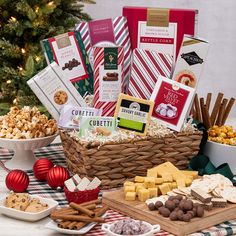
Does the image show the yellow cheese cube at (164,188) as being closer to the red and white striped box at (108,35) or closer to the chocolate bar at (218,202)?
the chocolate bar at (218,202)

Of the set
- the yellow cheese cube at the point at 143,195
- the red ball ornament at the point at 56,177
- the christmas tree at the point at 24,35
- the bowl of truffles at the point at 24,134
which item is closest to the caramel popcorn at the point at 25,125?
the bowl of truffles at the point at 24,134

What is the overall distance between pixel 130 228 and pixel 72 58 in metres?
0.94

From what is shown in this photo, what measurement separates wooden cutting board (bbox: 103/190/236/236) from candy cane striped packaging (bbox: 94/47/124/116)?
1.50 ft

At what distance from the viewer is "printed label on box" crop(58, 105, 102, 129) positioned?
91.7 inches

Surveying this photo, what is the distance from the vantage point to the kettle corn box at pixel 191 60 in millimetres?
2373

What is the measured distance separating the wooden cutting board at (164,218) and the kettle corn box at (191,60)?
557 millimetres

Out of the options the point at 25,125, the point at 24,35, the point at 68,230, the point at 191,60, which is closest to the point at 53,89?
the point at 25,125

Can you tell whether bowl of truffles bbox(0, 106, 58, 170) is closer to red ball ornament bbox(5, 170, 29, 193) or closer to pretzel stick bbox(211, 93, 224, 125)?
red ball ornament bbox(5, 170, 29, 193)

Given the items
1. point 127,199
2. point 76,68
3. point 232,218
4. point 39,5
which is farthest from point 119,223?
point 39,5

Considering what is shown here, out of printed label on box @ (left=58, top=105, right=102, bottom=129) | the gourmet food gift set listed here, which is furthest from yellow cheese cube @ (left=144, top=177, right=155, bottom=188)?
printed label on box @ (left=58, top=105, right=102, bottom=129)

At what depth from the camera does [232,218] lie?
1978mm

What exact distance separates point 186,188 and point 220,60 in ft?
12.0

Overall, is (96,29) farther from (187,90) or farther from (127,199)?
(127,199)

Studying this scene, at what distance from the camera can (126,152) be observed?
2.22 m
